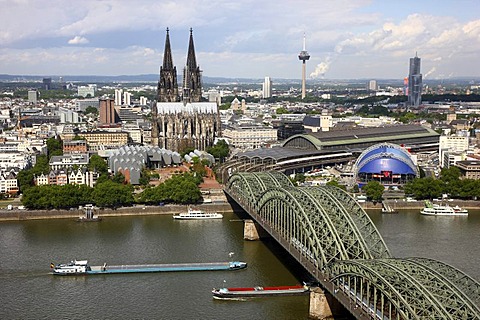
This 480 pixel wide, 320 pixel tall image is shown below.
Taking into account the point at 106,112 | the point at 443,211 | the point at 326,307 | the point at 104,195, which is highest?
the point at 106,112

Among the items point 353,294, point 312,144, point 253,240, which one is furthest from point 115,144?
point 353,294

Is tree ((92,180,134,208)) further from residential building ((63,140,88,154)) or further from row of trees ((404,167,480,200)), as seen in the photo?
residential building ((63,140,88,154))

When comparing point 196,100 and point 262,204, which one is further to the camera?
point 196,100

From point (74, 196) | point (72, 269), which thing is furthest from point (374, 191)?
point (72, 269)

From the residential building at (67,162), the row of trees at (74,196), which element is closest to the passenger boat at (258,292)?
the row of trees at (74,196)

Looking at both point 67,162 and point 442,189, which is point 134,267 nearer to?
point 442,189

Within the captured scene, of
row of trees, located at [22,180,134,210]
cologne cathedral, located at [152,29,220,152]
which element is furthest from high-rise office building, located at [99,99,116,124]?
row of trees, located at [22,180,134,210]

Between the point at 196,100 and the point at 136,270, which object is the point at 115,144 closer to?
the point at 196,100
